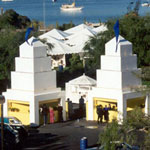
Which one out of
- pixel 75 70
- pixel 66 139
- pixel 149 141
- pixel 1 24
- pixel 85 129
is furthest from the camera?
pixel 1 24

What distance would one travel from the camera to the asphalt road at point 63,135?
24.4m

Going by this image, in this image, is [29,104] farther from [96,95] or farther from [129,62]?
[129,62]

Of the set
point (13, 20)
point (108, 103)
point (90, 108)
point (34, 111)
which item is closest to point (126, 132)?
point (34, 111)

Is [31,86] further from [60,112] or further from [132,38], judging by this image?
[132,38]

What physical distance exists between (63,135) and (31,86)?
12.3 ft

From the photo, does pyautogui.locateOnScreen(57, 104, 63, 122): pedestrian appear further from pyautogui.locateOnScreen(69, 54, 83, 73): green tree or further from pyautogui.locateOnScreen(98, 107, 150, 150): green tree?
pyautogui.locateOnScreen(69, 54, 83, 73): green tree

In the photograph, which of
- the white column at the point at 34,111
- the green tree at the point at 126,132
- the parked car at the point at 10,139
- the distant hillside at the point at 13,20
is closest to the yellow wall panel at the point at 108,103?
the white column at the point at 34,111

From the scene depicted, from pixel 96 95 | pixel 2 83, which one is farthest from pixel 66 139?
pixel 2 83

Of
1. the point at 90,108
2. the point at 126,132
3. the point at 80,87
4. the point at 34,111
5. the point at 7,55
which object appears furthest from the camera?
the point at 7,55

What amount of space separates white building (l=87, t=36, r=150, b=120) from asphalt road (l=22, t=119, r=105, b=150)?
4.66 ft

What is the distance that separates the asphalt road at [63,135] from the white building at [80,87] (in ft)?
16.6

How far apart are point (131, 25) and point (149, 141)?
26774 millimetres

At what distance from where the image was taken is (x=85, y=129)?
27.9 m

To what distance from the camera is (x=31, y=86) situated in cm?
2920
